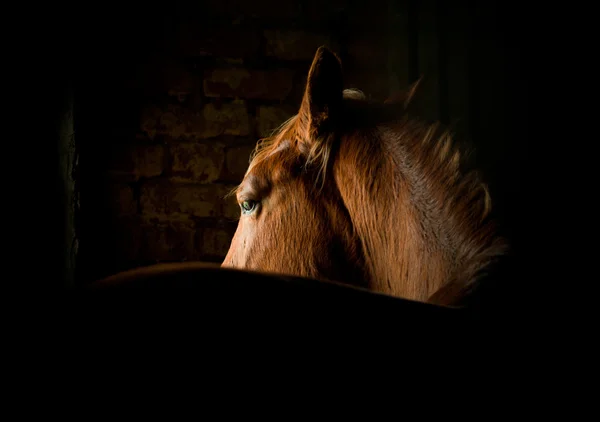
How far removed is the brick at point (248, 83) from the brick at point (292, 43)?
0.08 meters

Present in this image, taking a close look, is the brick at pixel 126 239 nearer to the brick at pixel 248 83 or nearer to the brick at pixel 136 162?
the brick at pixel 136 162

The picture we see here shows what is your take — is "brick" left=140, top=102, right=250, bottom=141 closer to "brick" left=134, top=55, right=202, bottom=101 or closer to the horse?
"brick" left=134, top=55, right=202, bottom=101

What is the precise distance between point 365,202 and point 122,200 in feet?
4.46

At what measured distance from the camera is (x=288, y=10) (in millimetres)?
2238

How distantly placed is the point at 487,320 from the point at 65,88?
1970 millimetres

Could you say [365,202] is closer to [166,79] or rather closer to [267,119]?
[267,119]

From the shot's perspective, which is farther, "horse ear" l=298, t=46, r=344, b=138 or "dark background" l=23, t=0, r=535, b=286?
"dark background" l=23, t=0, r=535, b=286

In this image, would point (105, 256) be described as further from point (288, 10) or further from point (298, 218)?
point (288, 10)

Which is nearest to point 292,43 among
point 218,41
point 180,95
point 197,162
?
point 218,41

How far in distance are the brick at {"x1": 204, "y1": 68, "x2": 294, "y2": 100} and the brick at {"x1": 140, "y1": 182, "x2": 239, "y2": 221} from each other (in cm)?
43

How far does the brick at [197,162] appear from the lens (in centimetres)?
216

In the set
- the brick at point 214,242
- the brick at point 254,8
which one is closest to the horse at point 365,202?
the brick at point 214,242

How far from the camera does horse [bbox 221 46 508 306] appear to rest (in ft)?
3.29

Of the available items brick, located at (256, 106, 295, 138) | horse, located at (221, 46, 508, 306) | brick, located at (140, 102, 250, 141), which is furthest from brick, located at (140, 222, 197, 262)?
horse, located at (221, 46, 508, 306)
